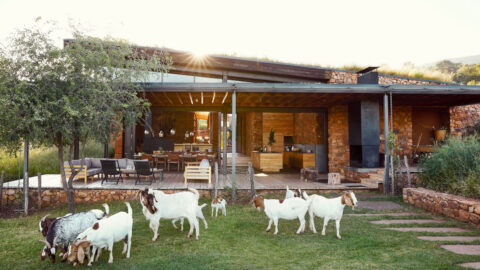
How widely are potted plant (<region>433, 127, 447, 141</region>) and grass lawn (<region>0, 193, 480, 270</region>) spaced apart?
27.2ft

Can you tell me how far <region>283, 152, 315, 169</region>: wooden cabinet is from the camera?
1216cm

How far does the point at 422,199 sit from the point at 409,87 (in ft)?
11.3

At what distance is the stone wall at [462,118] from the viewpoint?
1207 centimetres

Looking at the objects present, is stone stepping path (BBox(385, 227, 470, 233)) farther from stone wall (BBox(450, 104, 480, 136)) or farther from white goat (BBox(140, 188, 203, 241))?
stone wall (BBox(450, 104, 480, 136))

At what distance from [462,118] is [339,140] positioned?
5726 mm

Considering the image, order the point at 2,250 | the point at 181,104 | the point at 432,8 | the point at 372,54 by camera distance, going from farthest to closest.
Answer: the point at 372,54
the point at 432,8
the point at 181,104
the point at 2,250

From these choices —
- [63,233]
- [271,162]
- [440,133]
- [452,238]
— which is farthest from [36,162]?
[440,133]

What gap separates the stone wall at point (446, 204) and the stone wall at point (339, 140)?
14.8 ft

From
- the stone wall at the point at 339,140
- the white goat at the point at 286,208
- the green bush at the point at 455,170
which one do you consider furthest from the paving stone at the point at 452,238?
the stone wall at the point at 339,140

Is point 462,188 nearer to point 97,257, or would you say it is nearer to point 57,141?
point 97,257

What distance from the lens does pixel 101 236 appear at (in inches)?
133

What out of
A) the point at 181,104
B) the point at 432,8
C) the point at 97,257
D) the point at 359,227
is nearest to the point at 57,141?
the point at 97,257

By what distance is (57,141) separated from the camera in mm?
6195

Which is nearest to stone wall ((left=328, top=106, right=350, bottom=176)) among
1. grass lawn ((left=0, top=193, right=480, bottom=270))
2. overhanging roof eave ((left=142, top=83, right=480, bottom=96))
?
overhanging roof eave ((left=142, top=83, right=480, bottom=96))
